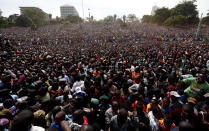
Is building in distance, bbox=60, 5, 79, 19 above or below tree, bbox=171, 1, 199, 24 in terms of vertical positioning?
above

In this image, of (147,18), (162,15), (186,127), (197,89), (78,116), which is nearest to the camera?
(186,127)

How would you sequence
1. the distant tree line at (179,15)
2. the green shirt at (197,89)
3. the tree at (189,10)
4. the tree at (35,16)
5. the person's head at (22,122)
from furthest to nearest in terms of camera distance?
1. the tree at (35,16)
2. the tree at (189,10)
3. the distant tree line at (179,15)
4. the green shirt at (197,89)
5. the person's head at (22,122)

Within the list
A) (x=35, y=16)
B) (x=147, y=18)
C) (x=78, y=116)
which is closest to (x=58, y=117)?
(x=78, y=116)

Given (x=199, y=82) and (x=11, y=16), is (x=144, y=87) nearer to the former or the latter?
(x=199, y=82)

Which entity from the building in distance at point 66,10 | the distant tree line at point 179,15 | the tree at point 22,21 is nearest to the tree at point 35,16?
the tree at point 22,21

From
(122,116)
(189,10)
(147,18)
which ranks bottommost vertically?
(122,116)

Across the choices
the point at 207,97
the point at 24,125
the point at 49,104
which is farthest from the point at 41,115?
the point at 207,97

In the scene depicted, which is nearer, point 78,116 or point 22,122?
point 22,122

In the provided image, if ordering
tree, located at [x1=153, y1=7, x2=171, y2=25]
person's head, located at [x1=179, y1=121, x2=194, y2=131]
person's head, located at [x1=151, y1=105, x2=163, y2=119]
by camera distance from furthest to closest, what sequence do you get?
tree, located at [x1=153, y1=7, x2=171, y2=25], person's head, located at [x1=151, y1=105, x2=163, y2=119], person's head, located at [x1=179, y1=121, x2=194, y2=131]

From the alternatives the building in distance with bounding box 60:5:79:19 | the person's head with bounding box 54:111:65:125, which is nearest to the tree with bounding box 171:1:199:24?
the person's head with bounding box 54:111:65:125

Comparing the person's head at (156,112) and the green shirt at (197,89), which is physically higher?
the green shirt at (197,89)

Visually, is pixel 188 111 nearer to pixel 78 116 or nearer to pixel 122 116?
pixel 122 116

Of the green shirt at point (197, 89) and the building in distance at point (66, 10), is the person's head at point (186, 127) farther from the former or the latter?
the building in distance at point (66, 10)

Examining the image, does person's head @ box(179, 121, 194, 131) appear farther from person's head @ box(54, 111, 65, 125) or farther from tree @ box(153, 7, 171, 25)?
tree @ box(153, 7, 171, 25)
